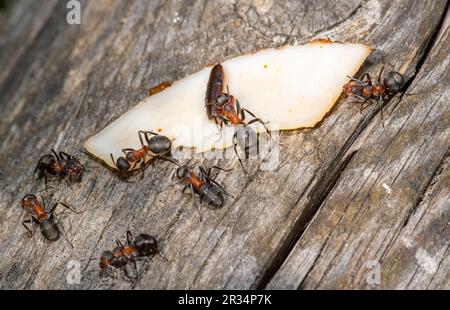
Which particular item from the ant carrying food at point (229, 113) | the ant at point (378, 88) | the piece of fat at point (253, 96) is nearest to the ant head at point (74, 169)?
the piece of fat at point (253, 96)

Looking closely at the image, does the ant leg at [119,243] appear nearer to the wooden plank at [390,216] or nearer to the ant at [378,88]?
the wooden plank at [390,216]

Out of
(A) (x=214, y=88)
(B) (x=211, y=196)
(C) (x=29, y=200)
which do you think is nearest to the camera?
(B) (x=211, y=196)

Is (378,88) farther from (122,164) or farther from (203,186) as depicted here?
(122,164)

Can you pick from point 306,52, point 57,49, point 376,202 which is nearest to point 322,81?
point 306,52

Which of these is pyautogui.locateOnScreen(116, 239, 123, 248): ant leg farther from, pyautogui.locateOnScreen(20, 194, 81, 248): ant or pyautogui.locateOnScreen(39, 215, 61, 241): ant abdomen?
pyautogui.locateOnScreen(39, 215, 61, 241): ant abdomen

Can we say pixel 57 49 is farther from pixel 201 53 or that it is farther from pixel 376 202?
pixel 376 202

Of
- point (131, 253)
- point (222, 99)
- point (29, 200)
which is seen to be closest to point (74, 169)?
point (29, 200)
